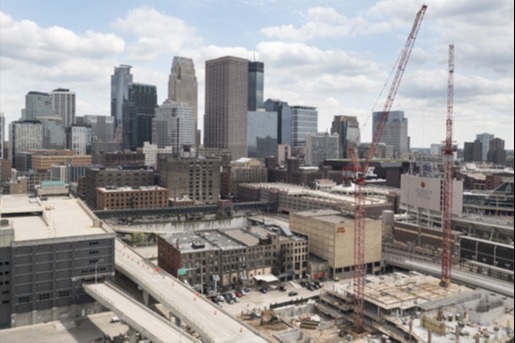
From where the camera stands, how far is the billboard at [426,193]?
7438 cm

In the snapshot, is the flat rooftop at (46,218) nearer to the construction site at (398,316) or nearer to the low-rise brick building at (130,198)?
the construction site at (398,316)

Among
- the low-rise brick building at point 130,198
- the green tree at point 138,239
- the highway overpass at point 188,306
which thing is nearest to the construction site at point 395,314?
the highway overpass at point 188,306

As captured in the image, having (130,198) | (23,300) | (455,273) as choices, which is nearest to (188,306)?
(23,300)

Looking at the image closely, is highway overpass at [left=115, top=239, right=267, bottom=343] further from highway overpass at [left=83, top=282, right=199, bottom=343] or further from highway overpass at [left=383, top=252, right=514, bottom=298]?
highway overpass at [left=383, top=252, right=514, bottom=298]

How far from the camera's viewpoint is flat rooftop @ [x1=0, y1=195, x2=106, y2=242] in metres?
53.4

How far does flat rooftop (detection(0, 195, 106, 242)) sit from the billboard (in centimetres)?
4979

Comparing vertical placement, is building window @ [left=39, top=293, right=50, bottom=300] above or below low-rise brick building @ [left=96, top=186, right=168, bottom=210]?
below

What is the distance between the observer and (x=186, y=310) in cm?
4384

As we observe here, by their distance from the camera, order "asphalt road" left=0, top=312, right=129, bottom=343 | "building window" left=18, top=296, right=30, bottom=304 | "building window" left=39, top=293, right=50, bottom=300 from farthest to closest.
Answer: "building window" left=39, top=293, right=50, bottom=300, "building window" left=18, top=296, right=30, bottom=304, "asphalt road" left=0, top=312, right=129, bottom=343

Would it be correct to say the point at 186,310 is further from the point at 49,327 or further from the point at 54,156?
the point at 54,156

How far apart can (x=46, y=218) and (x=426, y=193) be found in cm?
5543

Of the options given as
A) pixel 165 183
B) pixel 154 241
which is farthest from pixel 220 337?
pixel 165 183

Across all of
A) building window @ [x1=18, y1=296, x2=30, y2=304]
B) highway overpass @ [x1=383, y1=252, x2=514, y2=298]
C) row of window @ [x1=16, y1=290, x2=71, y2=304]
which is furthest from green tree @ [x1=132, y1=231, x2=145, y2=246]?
highway overpass @ [x1=383, y1=252, x2=514, y2=298]

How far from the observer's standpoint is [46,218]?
60125 mm
